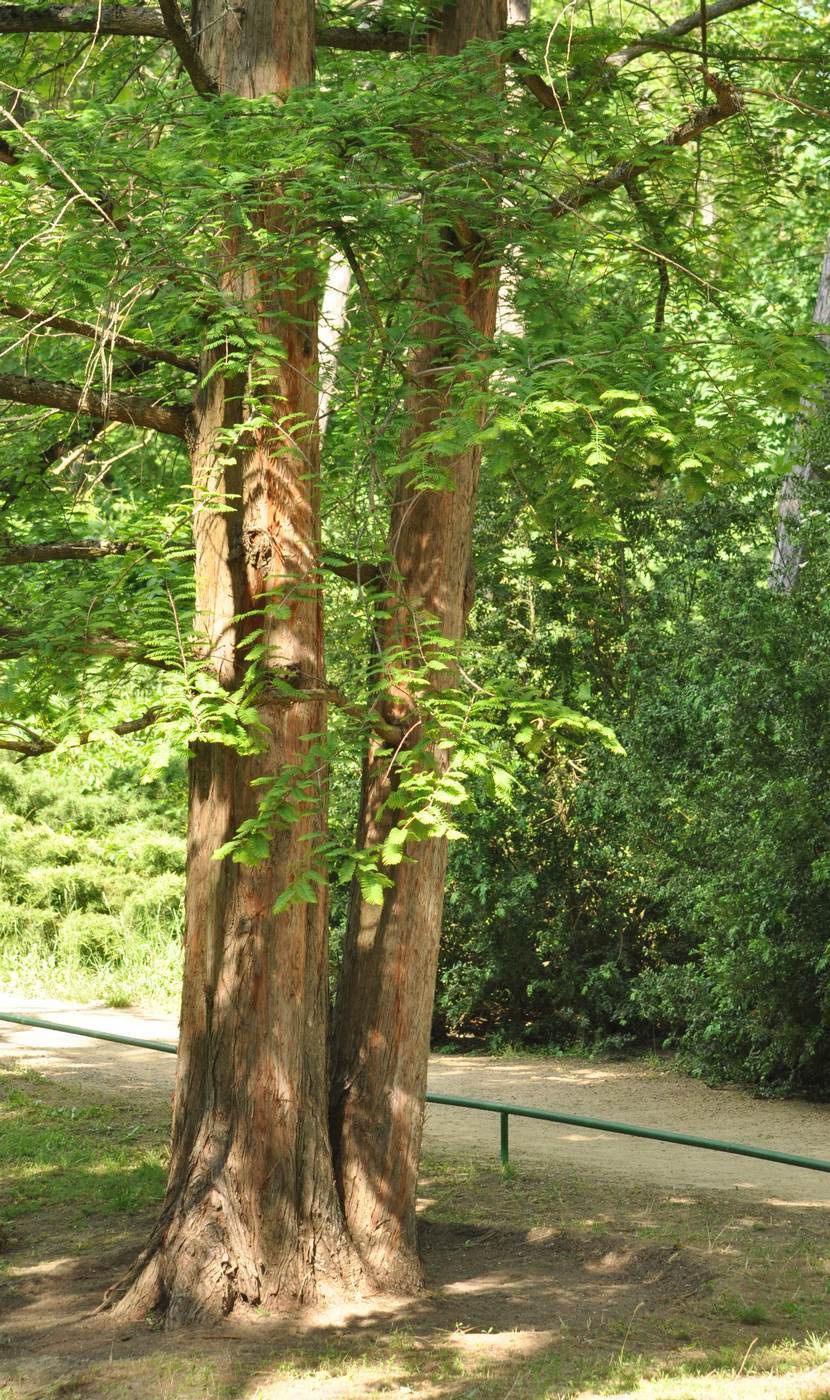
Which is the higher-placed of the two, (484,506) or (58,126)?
(484,506)

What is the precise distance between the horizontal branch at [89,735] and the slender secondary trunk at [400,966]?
3.77ft

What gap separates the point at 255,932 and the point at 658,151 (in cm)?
396

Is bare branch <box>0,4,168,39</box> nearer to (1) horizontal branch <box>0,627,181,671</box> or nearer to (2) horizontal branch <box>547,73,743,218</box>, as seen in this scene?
(2) horizontal branch <box>547,73,743,218</box>

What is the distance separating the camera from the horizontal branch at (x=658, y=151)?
21.0ft

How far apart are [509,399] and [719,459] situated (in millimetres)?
1027

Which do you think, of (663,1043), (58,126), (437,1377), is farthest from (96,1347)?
(663,1043)

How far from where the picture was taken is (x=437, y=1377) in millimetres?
5371

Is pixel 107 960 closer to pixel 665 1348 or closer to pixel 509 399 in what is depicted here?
pixel 665 1348

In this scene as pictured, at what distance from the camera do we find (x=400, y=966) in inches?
256

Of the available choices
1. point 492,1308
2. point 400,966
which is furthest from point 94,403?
point 492,1308

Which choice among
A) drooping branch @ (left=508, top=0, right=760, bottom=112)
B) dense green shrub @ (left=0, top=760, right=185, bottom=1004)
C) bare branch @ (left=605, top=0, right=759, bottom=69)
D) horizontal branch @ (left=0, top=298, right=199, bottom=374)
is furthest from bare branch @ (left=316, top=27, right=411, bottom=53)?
dense green shrub @ (left=0, top=760, right=185, bottom=1004)

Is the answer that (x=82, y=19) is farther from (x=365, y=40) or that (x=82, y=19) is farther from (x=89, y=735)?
(x=89, y=735)

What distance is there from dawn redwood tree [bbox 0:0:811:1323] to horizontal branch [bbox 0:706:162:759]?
0.06 ft

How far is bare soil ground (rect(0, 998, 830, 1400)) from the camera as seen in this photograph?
17.2ft
